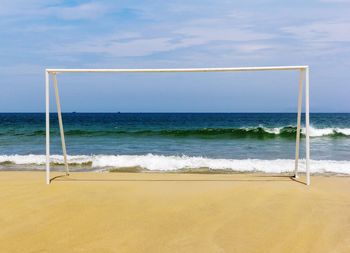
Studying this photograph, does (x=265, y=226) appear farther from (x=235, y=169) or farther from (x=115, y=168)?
(x=115, y=168)

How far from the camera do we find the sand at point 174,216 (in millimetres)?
4105

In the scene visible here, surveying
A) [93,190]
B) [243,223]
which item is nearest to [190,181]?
[93,190]

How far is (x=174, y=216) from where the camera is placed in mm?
4988

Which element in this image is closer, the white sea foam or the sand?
the sand

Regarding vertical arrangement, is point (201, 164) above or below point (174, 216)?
below

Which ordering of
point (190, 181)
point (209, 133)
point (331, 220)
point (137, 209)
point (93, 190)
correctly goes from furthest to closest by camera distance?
1. point (209, 133)
2. point (190, 181)
3. point (93, 190)
4. point (137, 209)
5. point (331, 220)

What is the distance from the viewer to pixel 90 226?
464 cm

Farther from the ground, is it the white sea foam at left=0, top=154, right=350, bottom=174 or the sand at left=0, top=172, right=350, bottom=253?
the sand at left=0, top=172, right=350, bottom=253

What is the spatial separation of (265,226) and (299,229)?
35 centimetres

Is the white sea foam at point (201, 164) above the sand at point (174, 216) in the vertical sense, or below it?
below

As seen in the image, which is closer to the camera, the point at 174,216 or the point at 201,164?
the point at 174,216

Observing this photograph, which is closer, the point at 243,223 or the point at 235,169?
the point at 243,223

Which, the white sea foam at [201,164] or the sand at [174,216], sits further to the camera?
the white sea foam at [201,164]

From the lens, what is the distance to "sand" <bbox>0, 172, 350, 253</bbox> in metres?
4.11
